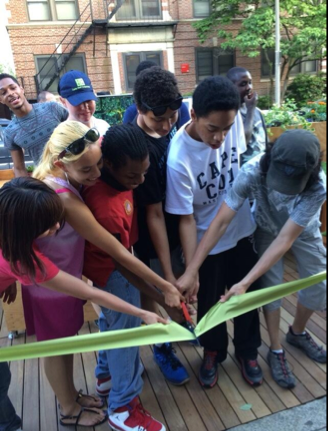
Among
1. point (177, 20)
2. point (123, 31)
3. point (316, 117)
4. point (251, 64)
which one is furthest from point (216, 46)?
point (316, 117)

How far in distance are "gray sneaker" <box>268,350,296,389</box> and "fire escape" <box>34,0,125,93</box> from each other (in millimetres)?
2481

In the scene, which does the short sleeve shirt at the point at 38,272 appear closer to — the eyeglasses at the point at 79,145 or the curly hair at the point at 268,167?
the eyeglasses at the point at 79,145

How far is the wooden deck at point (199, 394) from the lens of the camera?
157cm

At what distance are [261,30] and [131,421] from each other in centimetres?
1044

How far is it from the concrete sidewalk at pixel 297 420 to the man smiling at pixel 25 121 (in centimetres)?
208

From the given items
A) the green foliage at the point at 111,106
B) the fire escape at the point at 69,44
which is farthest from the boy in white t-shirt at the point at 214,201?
the green foliage at the point at 111,106

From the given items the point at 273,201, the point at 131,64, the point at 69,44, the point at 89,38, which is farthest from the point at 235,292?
the point at 131,64

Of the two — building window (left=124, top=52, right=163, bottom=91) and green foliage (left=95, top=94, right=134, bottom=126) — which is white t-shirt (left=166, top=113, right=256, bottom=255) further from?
green foliage (left=95, top=94, right=134, bottom=126)

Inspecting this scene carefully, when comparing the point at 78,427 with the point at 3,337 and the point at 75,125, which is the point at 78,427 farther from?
the point at 75,125

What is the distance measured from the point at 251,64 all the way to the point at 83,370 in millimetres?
10110

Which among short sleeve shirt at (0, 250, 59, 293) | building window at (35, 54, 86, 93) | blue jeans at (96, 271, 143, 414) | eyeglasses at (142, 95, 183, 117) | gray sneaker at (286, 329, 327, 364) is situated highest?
building window at (35, 54, 86, 93)

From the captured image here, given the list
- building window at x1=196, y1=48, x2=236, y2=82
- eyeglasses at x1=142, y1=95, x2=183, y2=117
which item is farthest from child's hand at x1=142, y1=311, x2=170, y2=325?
building window at x1=196, y1=48, x2=236, y2=82

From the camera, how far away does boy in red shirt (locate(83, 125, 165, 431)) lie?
3.84 ft

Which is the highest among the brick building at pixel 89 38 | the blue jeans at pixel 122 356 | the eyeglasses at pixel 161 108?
the brick building at pixel 89 38
